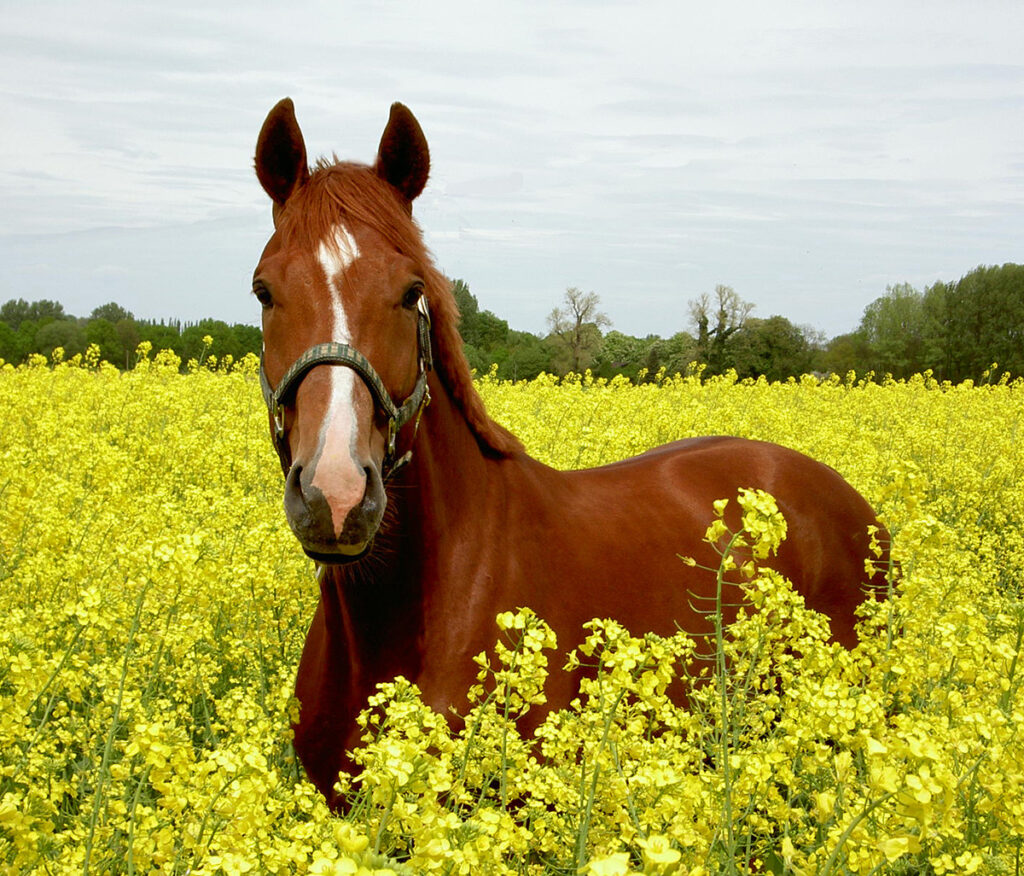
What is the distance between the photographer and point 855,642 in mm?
4070

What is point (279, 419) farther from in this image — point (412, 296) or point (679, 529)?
point (679, 529)

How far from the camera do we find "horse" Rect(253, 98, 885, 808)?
7.22 ft

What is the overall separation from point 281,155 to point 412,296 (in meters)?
0.68

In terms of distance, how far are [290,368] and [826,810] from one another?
1634 millimetres

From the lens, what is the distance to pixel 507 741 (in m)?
1.97

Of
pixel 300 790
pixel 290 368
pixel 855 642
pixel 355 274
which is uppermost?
pixel 355 274

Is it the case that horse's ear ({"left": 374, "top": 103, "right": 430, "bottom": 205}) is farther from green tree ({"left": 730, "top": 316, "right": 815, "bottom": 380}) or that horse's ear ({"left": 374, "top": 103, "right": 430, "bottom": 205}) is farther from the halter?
green tree ({"left": 730, "top": 316, "right": 815, "bottom": 380})

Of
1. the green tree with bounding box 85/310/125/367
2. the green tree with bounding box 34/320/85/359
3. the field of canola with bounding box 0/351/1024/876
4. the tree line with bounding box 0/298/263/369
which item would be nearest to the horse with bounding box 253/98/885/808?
the field of canola with bounding box 0/351/1024/876

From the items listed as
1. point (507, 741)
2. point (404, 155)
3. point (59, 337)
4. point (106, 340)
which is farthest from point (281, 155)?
point (59, 337)

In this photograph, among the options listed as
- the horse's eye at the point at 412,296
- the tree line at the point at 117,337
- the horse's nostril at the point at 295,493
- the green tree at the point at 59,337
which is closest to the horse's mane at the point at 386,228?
the horse's eye at the point at 412,296

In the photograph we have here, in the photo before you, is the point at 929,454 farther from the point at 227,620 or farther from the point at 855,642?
the point at 227,620

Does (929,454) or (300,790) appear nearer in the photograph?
(300,790)

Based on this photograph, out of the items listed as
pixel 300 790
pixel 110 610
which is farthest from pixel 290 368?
pixel 300 790

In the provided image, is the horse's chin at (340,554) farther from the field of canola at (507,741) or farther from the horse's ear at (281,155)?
the horse's ear at (281,155)
